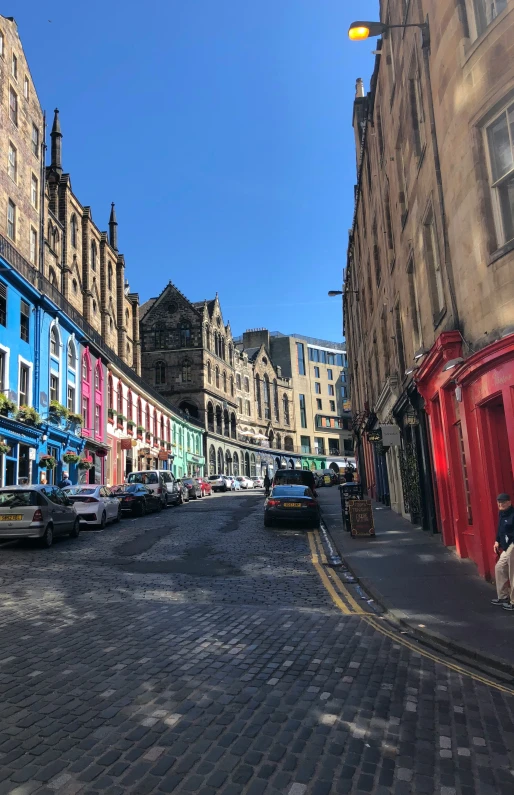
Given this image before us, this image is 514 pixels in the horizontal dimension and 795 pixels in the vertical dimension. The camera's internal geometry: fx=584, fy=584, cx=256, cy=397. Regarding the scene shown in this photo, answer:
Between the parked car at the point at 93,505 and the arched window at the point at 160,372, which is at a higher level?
the arched window at the point at 160,372

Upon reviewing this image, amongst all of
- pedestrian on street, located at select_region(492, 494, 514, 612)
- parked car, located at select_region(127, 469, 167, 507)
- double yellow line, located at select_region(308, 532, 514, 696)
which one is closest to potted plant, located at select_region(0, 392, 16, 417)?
parked car, located at select_region(127, 469, 167, 507)

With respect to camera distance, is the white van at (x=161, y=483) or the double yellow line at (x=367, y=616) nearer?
the double yellow line at (x=367, y=616)

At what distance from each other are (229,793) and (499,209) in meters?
8.67

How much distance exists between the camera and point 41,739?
4.07 metres

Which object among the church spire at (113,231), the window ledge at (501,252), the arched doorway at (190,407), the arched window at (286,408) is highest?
the church spire at (113,231)

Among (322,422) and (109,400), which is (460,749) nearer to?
(109,400)

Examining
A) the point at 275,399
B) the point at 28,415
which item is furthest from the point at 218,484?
the point at 275,399

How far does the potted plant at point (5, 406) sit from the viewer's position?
74.6ft

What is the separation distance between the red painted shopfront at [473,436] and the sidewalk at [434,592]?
62 centimetres

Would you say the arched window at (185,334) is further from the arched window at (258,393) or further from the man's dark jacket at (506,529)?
the man's dark jacket at (506,529)

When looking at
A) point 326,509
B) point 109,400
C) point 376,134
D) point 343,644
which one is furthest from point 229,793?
point 109,400

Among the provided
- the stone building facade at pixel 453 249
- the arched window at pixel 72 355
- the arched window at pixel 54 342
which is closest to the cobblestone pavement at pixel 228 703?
the stone building facade at pixel 453 249

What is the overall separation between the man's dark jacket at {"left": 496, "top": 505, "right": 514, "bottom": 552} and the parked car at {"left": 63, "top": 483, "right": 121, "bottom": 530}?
14.4 m

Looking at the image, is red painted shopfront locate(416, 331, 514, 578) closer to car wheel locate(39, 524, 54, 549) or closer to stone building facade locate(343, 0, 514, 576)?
stone building facade locate(343, 0, 514, 576)
